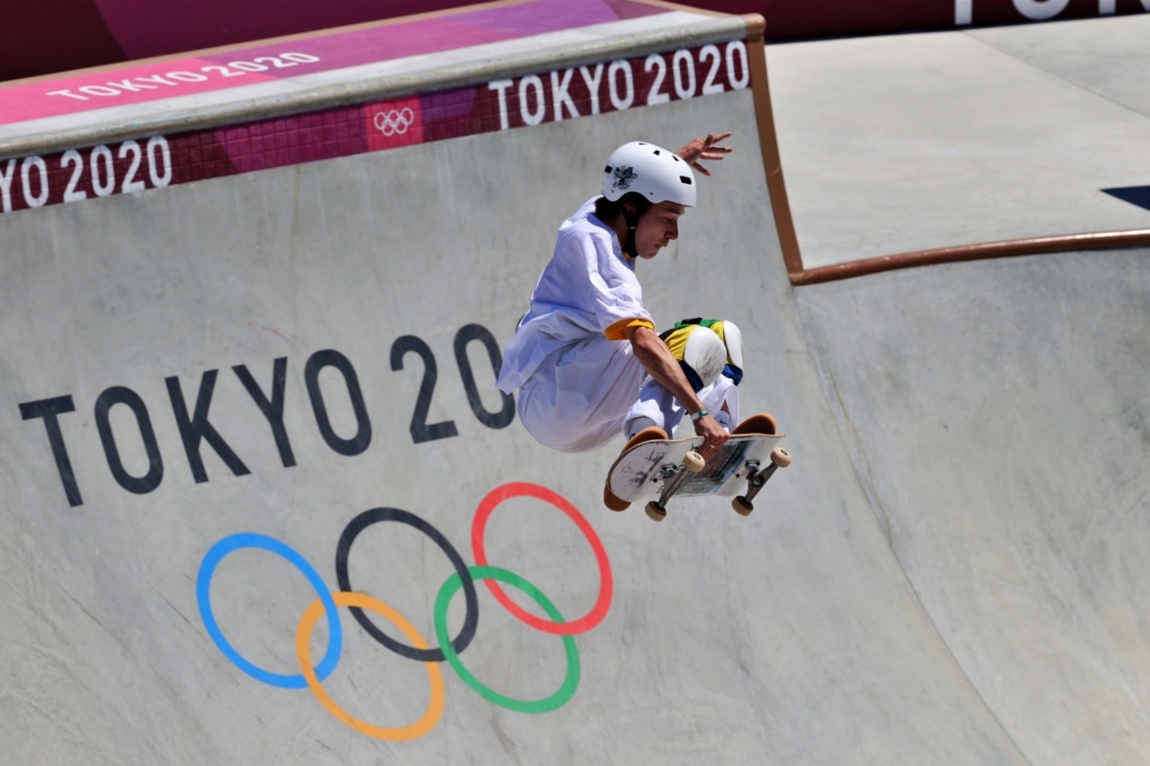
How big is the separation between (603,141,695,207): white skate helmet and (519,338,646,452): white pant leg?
64 cm

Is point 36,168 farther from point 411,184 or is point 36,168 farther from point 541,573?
point 541,573

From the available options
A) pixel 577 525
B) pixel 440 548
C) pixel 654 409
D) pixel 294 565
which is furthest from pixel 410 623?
pixel 654 409

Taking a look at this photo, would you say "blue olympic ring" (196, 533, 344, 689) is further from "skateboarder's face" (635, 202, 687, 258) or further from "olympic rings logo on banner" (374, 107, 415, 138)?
"skateboarder's face" (635, 202, 687, 258)

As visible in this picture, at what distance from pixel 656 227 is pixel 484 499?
8.56 ft

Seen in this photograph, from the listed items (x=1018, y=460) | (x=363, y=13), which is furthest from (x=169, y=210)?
(x=1018, y=460)

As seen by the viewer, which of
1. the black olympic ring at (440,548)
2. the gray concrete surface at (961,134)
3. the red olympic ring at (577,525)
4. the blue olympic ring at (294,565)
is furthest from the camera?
the gray concrete surface at (961,134)

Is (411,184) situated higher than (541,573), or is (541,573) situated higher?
(411,184)

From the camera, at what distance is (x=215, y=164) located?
755 centimetres

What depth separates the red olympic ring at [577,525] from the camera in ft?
24.0

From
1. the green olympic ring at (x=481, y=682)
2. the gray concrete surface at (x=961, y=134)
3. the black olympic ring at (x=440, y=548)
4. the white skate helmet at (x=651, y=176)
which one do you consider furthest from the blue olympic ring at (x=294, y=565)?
the gray concrete surface at (x=961, y=134)

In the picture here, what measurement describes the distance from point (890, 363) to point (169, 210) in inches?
165

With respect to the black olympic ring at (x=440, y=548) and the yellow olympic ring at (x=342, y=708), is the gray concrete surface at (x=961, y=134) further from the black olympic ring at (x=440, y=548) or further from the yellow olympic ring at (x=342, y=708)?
the yellow olympic ring at (x=342, y=708)

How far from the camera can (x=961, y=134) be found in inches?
444

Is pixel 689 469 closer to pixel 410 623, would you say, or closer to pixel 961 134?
pixel 410 623
